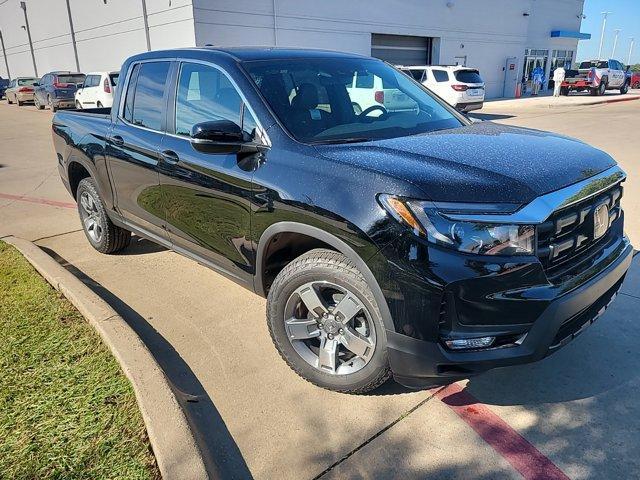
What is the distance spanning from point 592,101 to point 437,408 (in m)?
27.3

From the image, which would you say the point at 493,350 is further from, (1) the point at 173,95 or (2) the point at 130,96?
(2) the point at 130,96

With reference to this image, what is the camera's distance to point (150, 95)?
3.95 m

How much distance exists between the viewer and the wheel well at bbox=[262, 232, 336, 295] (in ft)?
9.53


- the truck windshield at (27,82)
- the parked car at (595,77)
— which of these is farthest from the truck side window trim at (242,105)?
the parked car at (595,77)

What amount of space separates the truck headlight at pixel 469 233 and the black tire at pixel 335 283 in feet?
1.45

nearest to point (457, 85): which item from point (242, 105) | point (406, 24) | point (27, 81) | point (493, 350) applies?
point (406, 24)

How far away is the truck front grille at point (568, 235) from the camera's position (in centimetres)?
232

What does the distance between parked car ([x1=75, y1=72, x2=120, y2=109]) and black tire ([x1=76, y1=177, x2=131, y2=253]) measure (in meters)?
14.4

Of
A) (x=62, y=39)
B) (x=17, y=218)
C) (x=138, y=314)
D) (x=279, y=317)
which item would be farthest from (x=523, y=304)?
(x=62, y=39)

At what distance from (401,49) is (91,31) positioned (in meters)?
16.7

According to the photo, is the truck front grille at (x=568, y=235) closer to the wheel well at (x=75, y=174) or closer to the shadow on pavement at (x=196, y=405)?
the shadow on pavement at (x=196, y=405)

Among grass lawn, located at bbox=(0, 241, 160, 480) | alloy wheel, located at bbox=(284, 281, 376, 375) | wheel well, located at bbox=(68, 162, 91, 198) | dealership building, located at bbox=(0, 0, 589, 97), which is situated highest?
dealership building, located at bbox=(0, 0, 589, 97)

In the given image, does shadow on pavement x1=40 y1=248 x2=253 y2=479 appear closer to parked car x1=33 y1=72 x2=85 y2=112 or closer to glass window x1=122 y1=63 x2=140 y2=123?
glass window x1=122 y1=63 x2=140 y2=123

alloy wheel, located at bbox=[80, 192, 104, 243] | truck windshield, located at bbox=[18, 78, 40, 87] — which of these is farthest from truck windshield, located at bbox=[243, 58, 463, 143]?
truck windshield, located at bbox=[18, 78, 40, 87]
